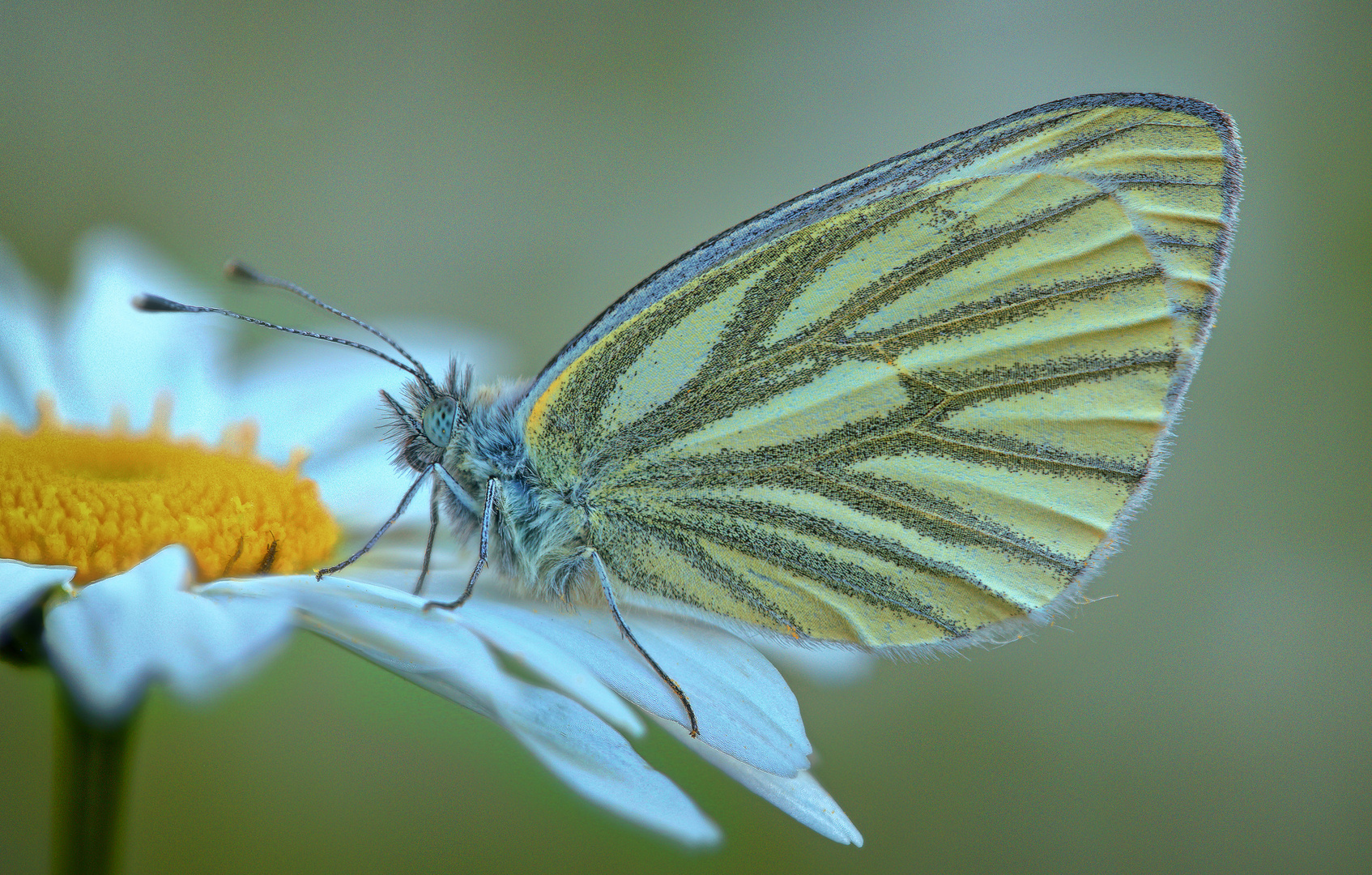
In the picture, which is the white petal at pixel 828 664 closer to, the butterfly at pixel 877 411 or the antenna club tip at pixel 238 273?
the butterfly at pixel 877 411

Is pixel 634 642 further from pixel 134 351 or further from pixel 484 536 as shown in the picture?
pixel 134 351

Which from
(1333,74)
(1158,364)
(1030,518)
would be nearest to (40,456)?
(1030,518)

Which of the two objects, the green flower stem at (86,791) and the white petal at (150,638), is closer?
the white petal at (150,638)

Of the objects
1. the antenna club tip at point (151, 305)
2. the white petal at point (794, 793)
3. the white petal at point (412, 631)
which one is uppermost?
the antenna club tip at point (151, 305)

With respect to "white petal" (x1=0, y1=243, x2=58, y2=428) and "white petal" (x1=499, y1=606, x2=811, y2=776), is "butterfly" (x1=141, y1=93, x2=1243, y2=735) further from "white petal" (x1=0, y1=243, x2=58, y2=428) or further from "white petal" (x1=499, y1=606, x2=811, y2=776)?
"white petal" (x1=0, y1=243, x2=58, y2=428)

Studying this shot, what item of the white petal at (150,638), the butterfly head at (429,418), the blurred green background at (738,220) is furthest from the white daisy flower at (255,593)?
the blurred green background at (738,220)

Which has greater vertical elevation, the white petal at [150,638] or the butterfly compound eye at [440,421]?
the butterfly compound eye at [440,421]

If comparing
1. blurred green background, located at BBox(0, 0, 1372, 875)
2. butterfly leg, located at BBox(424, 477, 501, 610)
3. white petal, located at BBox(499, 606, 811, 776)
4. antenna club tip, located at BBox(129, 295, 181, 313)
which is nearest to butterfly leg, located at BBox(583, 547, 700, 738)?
white petal, located at BBox(499, 606, 811, 776)
